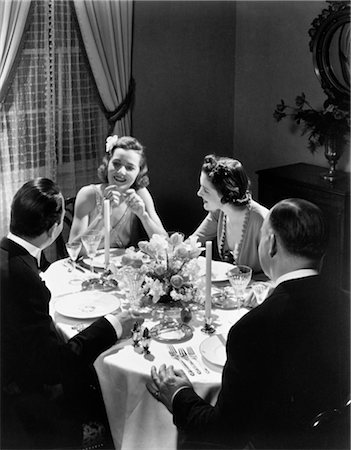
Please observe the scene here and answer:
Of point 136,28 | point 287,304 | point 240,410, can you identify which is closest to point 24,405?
point 240,410

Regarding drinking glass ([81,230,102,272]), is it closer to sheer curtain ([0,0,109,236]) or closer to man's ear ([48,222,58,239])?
man's ear ([48,222,58,239])

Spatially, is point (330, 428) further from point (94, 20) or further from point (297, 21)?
point (297, 21)

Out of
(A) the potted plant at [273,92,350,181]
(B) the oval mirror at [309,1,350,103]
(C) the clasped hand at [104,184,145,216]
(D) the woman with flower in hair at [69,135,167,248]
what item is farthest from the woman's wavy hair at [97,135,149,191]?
(B) the oval mirror at [309,1,350,103]

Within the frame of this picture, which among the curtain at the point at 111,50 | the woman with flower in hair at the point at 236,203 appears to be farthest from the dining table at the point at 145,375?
the curtain at the point at 111,50

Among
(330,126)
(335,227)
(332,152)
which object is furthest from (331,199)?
(330,126)

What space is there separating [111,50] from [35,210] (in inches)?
96.6

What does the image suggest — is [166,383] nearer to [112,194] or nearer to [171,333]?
[171,333]

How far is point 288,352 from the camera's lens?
5.51 ft

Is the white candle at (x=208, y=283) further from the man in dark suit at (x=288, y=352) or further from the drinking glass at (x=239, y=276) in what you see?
the man in dark suit at (x=288, y=352)

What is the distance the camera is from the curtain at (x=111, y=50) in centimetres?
410

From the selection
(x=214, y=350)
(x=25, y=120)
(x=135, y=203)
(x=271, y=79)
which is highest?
(x=271, y=79)

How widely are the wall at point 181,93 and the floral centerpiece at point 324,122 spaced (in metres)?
0.61

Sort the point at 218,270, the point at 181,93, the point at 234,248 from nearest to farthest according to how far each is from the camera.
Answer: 1. the point at 218,270
2. the point at 234,248
3. the point at 181,93

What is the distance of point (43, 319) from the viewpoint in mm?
1989
